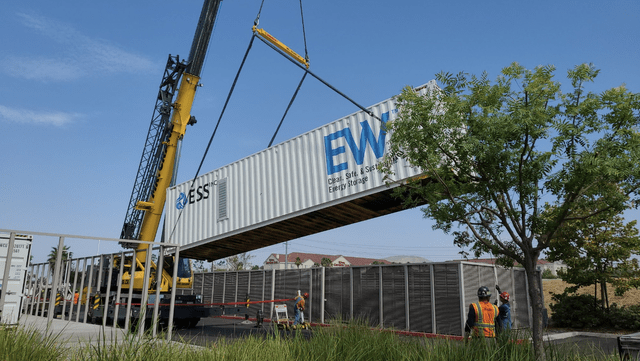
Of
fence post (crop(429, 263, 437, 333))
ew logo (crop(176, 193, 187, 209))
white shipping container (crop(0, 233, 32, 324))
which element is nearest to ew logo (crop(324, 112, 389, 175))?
fence post (crop(429, 263, 437, 333))

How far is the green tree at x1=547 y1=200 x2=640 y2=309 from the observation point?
17969 mm

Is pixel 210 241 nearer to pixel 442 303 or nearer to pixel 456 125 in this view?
pixel 442 303

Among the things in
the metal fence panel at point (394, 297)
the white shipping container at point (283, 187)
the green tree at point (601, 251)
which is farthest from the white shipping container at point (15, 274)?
the green tree at point (601, 251)

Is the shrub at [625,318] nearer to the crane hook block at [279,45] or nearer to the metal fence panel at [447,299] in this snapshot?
A: the metal fence panel at [447,299]

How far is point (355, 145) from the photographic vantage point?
12.6 metres

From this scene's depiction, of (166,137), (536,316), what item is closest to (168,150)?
(166,137)

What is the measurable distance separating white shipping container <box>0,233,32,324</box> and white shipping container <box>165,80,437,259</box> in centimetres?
653

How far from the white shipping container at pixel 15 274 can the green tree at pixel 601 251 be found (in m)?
18.3

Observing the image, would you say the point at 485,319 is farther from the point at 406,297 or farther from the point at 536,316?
the point at 406,297

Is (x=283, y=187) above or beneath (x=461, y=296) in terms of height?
above

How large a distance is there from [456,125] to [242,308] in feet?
41.2

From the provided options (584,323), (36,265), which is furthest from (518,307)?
(36,265)

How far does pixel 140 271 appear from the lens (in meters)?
15.8

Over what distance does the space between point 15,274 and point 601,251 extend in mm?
20191
